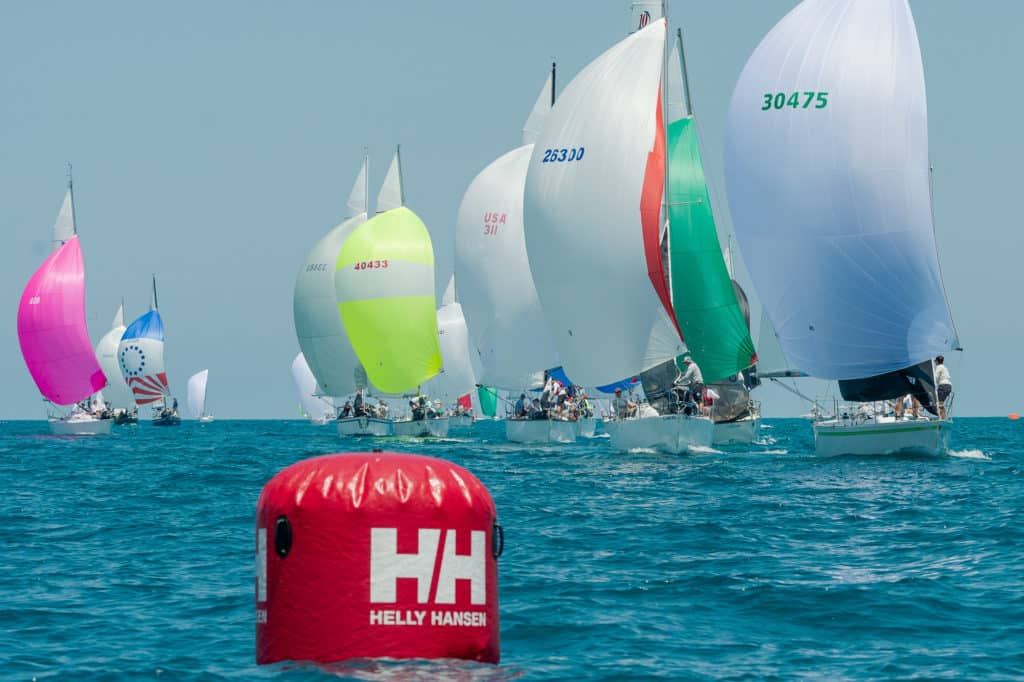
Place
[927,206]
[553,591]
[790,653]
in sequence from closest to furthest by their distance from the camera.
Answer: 1. [790,653]
2. [553,591]
3. [927,206]

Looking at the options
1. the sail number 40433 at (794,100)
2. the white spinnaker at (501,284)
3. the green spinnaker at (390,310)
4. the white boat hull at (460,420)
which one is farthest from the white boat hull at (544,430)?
the white boat hull at (460,420)

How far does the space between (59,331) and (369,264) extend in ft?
→ 42.5

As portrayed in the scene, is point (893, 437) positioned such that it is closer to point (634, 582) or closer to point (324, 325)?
point (634, 582)

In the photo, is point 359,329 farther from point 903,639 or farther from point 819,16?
point 903,639

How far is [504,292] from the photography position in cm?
4381

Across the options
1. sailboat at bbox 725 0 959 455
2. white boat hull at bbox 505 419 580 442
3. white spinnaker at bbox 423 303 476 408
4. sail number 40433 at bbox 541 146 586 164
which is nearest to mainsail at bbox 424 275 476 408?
white spinnaker at bbox 423 303 476 408

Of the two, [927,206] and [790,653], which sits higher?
[927,206]

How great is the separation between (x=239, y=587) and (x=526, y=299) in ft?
103

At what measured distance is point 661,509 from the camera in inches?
758

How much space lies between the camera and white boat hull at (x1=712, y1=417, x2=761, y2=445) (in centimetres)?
4338

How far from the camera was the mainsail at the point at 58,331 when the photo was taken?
54.0 meters

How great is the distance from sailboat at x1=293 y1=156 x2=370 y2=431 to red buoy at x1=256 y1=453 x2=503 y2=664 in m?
45.8

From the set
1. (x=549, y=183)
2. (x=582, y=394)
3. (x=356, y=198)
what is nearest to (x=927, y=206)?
(x=549, y=183)

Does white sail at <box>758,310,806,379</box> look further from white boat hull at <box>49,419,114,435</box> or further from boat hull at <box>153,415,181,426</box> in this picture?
boat hull at <box>153,415,181,426</box>
